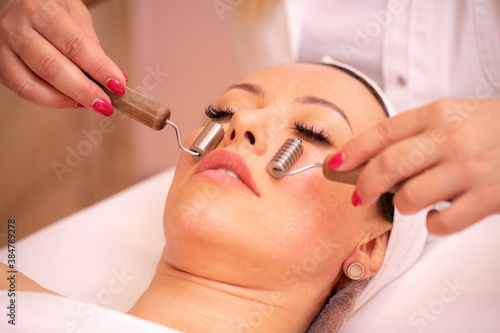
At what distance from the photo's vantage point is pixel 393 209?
1.10 m

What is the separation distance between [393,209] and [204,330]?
20.4 inches

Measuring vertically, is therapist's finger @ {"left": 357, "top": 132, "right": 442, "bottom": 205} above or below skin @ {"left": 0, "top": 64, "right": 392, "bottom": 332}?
above

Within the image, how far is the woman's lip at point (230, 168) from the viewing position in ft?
3.04

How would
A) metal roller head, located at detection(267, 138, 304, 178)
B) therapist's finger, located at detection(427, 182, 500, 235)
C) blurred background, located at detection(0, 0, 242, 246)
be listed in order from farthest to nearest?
blurred background, located at detection(0, 0, 242, 246) < metal roller head, located at detection(267, 138, 304, 178) < therapist's finger, located at detection(427, 182, 500, 235)

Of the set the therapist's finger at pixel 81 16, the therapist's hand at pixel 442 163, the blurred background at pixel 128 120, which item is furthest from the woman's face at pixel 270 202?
the blurred background at pixel 128 120

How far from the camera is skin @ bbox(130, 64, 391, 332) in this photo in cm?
92

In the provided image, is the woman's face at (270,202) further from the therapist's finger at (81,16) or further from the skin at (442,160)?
the therapist's finger at (81,16)

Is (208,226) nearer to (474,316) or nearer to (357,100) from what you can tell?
(357,100)

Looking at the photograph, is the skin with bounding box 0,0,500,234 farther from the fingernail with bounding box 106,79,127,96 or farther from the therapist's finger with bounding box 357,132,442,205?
the fingernail with bounding box 106,79,127,96

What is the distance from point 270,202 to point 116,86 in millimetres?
407

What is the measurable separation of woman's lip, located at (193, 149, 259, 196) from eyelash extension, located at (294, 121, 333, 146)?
0.16 m

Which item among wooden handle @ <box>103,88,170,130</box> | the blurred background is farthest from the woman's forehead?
the blurred background

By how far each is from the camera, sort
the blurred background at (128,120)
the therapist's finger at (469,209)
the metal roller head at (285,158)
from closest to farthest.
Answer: the therapist's finger at (469,209) < the metal roller head at (285,158) < the blurred background at (128,120)

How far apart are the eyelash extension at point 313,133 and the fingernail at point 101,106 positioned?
403mm
